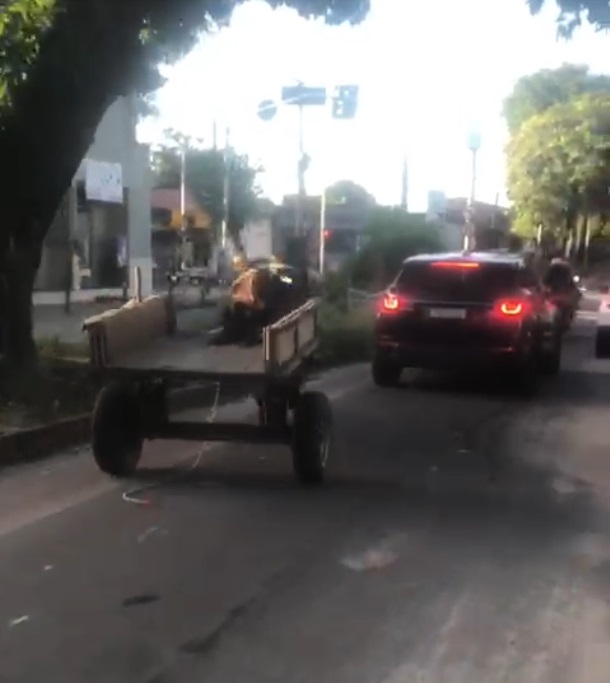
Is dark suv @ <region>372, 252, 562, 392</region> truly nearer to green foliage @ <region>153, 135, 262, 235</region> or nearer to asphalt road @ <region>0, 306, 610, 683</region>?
asphalt road @ <region>0, 306, 610, 683</region>

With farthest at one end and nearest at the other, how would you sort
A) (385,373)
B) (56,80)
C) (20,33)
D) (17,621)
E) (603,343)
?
(603,343), (385,373), (56,80), (20,33), (17,621)

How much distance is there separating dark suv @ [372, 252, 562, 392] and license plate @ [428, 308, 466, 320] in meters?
0.01

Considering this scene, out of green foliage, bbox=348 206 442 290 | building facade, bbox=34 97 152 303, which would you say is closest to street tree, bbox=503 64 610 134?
green foliage, bbox=348 206 442 290

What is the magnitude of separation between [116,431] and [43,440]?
A: 5.11ft

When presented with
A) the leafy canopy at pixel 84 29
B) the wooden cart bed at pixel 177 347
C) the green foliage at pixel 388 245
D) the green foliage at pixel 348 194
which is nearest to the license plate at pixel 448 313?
the leafy canopy at pixel 84 29

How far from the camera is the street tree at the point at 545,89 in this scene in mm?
75056

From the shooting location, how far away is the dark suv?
52.5 feet

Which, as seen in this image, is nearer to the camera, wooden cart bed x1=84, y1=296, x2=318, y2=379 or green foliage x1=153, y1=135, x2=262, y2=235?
wooden cart bed x1=84, y1=296, x2=318, y2=379

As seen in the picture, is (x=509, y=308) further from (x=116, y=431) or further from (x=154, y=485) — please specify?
(x=154, y=485)

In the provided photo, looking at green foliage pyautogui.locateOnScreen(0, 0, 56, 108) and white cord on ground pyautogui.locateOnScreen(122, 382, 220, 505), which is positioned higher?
green foliage pyautogui.locateOnScreen(0, 0, 56, 108)

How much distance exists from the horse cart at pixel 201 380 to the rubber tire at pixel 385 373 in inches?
245

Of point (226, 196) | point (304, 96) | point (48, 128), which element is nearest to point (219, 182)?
point (226, 196)

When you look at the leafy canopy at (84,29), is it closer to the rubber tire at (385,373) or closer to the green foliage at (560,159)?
the rubber tire at (385,373)

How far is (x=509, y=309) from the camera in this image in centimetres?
1605
